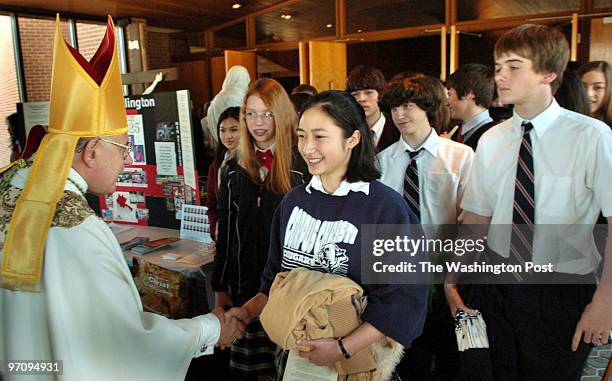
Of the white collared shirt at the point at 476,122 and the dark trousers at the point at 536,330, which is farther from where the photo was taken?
the white collared shirt at the point at 476,122

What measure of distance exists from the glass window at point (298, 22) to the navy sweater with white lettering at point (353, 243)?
6.75 meters

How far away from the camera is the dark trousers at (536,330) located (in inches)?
62.1

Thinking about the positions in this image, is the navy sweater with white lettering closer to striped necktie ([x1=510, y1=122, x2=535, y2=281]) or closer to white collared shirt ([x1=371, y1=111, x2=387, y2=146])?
striped necktie ([x1=510, y1=122, x2=535, y2=281])

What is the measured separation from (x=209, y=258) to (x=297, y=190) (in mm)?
1001

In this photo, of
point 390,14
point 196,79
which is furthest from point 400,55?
point 196,79

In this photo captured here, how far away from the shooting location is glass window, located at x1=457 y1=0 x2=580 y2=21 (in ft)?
19.3

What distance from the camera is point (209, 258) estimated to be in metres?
2.44

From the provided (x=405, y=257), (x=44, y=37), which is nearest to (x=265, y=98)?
(x=405, y=257)

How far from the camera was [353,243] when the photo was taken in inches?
55.1

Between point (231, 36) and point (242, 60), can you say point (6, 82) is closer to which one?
point (242, 60)

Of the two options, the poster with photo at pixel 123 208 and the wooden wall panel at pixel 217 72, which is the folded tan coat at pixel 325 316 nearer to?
the poster with photo at pixel 123 208

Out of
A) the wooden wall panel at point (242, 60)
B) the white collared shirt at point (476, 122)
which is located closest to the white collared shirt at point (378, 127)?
the white collared shirt at point (476, 122)

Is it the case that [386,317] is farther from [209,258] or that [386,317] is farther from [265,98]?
[209,258]

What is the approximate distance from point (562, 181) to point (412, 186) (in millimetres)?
711
